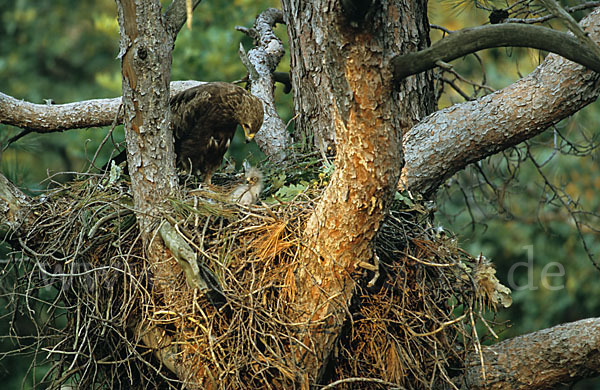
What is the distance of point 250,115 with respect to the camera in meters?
4.03

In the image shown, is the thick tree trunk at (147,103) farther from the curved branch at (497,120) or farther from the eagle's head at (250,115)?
the curved branch at (497,120)

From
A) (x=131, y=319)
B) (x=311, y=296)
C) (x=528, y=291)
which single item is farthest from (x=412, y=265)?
(x=528, y=291)

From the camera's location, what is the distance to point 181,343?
2.90 meters

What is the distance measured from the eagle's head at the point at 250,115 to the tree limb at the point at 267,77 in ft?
0.58

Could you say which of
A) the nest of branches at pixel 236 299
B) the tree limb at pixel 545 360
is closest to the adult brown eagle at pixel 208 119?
the nest of branches at pixel 236 299

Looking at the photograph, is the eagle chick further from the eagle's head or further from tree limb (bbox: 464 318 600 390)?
tree limb (bbox: 464 318 600 390)

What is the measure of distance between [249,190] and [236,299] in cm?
66

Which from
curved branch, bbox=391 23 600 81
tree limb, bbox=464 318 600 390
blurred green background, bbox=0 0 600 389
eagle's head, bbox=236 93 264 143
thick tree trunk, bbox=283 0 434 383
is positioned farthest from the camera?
blurred green background, bbox=0 0 600 389

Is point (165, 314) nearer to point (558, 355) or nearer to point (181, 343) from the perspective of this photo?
point (181, 343)

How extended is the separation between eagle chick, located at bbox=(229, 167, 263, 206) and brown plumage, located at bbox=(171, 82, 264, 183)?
63 centimetres

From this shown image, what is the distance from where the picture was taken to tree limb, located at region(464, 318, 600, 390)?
3.51 metres

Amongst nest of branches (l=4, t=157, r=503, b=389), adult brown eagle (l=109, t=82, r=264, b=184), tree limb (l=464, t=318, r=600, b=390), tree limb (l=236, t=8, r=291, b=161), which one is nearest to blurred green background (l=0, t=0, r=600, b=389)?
tree limb (l=236, t=8, r=291, b=161)

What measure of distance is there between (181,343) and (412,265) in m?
1.01

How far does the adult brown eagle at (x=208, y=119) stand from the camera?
13.2 ft
